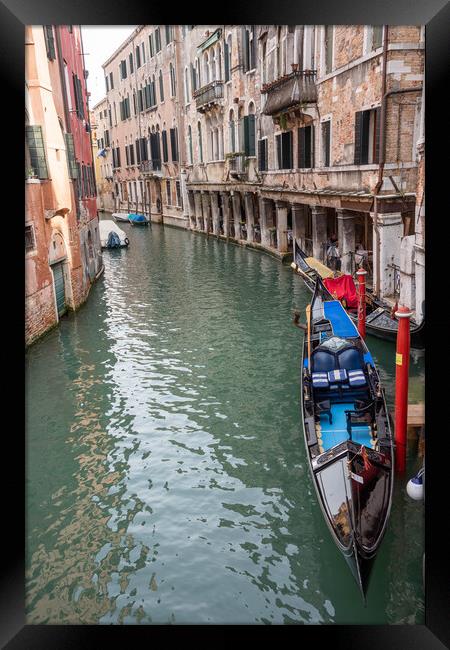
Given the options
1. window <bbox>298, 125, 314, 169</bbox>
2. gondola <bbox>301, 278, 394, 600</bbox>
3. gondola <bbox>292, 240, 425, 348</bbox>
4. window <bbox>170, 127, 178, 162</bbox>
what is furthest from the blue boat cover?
window <bbox>170, 127, 178, 162</bbox>

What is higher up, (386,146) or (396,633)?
(386,146)

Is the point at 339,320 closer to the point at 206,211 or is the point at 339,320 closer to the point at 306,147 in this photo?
the point at 306,147

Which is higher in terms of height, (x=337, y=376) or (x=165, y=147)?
(x=165, y=147)

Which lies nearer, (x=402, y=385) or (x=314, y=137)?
(x=402, y=385)

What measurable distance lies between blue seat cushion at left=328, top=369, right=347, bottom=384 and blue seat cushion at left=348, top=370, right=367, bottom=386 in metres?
0.07

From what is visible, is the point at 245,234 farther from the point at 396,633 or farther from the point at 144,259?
the point at 396,633

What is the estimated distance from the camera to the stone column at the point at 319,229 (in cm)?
1574

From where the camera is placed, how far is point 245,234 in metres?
25.0

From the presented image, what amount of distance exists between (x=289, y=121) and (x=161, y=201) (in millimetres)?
21529

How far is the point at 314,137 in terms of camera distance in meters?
15.0

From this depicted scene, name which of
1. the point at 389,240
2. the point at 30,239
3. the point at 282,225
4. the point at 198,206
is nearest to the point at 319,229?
the point at 282,225
